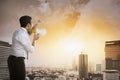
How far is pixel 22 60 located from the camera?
2518 millimetres

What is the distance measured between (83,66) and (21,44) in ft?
4.07

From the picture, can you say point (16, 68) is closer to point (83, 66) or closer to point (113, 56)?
point (83, 66)

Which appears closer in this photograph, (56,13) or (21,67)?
(21,67)

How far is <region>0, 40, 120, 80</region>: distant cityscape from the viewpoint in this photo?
3.48 m

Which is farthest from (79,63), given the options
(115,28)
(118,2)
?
(118,2)

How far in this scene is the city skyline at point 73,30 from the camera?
359 cm

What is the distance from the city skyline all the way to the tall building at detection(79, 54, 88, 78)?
7 centimetres

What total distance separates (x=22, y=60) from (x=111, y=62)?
141cm

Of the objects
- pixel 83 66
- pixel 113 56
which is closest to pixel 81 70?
pixel 83 66

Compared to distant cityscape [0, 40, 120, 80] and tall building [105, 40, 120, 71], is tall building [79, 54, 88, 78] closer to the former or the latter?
distant cityscape [0, 40, 120, 80]

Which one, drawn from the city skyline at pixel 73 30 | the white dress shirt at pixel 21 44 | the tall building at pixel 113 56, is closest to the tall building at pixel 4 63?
the city skyline at pixel 73 30

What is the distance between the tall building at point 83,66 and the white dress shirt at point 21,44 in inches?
46.2

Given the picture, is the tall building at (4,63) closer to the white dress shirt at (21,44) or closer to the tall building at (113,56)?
the white dress shirt at (21,44)

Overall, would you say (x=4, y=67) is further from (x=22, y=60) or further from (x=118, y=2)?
(x=118, y=2)
